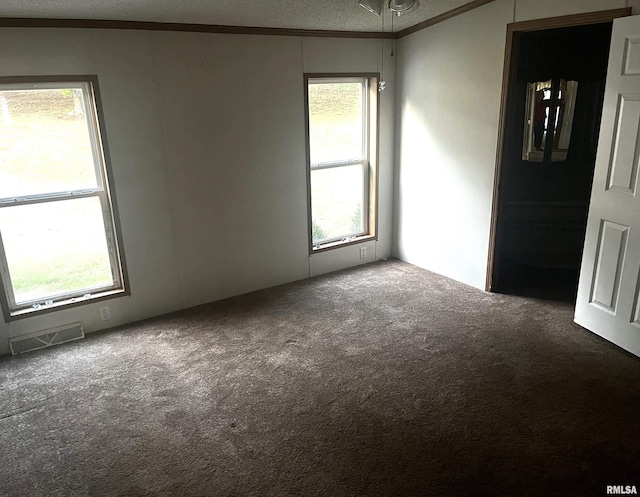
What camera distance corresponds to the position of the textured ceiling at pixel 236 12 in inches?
122

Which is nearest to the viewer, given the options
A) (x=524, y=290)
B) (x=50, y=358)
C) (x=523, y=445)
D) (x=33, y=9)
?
(x=523, y=445)

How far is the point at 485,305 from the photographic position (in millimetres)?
4230

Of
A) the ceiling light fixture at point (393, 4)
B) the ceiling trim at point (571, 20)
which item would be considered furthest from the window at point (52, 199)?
the ceiling trim at point (571, 20)

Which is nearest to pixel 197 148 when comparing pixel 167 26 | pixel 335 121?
pixel 167 26

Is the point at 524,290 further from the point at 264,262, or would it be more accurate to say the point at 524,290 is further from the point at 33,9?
the point at 33,9

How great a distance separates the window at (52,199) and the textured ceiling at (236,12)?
19.1 inches

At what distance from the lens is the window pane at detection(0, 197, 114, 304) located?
3.57m

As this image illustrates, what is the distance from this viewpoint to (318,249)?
4.99 m

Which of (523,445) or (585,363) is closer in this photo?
(523,445)

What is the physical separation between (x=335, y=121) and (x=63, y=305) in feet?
9.46

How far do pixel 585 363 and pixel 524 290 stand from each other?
128cm

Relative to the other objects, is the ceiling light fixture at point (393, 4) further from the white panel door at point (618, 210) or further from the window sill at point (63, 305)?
the window sill at point (63, 305)

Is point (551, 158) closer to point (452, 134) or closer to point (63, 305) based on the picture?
point (452, 134)

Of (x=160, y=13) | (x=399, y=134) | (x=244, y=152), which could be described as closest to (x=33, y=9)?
(x=160, y=13)
